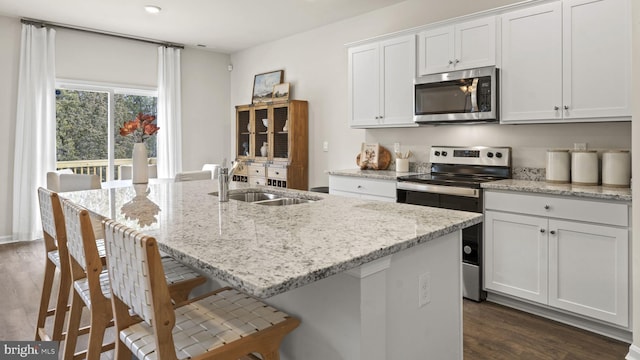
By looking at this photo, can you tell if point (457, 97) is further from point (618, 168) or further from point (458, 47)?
point (618, 168)

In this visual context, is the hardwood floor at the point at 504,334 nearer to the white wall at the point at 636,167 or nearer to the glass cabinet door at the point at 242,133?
the white wall at the point at 636,167

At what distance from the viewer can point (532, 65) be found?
9.69ft

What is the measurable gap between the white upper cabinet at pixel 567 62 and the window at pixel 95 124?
4.91 metres

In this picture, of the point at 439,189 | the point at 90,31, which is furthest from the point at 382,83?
the point at 90,31

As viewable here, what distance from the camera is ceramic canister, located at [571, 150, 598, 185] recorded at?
2.78m

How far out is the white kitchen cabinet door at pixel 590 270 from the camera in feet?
7.84

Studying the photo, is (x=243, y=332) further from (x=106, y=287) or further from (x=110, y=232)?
(x=106, y=287)

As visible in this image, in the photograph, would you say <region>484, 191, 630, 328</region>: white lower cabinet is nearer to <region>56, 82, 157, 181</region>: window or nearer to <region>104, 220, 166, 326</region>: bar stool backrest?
<region>104, 220, 166, 326</region>: bar stool backrest

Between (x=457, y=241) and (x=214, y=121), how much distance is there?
5517mm

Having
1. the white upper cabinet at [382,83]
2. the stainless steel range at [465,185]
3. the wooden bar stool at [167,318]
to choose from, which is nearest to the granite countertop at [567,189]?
the stainless steel range at [465,185]

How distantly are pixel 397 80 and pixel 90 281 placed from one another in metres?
3.10

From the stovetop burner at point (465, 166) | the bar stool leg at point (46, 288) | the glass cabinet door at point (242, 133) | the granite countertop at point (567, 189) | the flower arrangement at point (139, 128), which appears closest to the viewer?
the bar stool leg at point (46, 288)

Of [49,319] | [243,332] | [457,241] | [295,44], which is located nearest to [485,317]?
[457,241]

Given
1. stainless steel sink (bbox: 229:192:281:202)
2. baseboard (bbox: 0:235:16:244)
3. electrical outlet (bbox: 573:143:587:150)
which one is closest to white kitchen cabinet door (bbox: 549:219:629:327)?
electrical outlet (bbox: 573:143:587:150)
